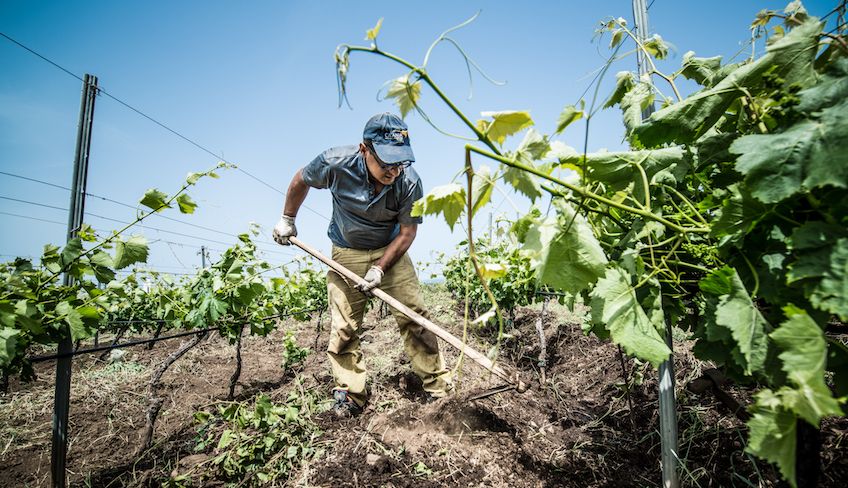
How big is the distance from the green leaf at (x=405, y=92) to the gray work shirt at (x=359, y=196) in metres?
2.39

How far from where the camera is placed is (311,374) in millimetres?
4414

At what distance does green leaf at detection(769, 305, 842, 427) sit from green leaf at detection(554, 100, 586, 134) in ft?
2.01

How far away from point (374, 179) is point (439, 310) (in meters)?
5.04

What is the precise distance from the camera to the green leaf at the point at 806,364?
0.63m

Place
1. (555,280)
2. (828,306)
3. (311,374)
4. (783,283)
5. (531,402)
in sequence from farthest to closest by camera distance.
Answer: (311,374) < (531,402) < (555,280) < (783,283) < (828,306)

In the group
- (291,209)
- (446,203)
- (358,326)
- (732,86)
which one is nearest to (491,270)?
(446,203)

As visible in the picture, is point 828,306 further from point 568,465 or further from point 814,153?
point 568,465

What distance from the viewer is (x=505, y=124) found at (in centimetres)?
89

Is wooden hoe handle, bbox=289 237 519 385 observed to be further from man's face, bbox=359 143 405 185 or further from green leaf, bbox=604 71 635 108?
green leaf, bbox=604 71 635 108

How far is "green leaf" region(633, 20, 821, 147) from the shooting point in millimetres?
902

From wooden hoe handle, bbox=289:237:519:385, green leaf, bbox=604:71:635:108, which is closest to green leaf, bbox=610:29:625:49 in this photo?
green leaf, bbox=604:71:635:108

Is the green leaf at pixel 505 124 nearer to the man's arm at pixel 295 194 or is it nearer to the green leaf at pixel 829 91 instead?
the green leaf at pixel 829 91

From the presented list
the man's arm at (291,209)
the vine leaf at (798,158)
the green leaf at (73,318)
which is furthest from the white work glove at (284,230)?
the vine leaf at (798,158)

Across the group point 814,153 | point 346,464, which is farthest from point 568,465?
point 814,153
